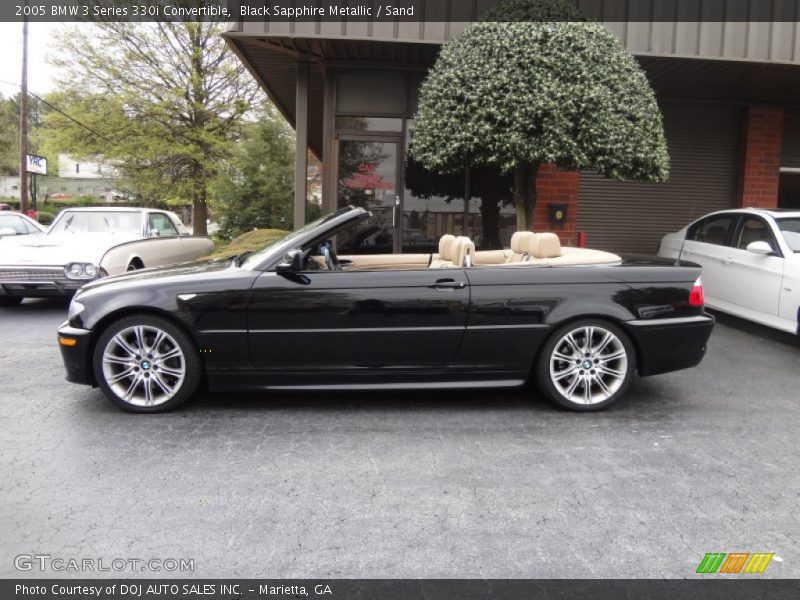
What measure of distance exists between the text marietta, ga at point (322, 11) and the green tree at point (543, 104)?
1347 mm

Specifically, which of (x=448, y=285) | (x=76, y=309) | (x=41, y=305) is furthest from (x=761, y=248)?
(x=41, y=305)

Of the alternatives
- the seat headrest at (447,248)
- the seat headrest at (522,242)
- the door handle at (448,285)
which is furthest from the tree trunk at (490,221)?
the door handle at (448,285)

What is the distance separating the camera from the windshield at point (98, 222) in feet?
30.7

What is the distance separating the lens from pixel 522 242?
5.32 meters

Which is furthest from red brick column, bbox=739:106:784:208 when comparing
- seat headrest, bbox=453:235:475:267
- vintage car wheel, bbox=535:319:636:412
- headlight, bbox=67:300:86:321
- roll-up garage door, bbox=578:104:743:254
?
headlight, bbox=67:300:86:321

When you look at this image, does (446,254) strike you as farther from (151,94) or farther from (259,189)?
(151,94)

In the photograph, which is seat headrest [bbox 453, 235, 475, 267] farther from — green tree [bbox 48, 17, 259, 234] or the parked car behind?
green tree [bbox 48, 17, 259, 234]

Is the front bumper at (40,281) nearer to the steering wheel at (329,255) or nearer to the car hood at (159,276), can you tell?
the car hood at (159,276)

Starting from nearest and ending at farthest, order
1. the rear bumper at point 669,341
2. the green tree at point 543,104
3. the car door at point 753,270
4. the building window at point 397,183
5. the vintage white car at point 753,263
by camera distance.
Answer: the rear bumper at point 669,341 < the vintage white car at point 753,263 < the car door at point 753,270 < the green tree at point 543,104 < the building window at point 397,183

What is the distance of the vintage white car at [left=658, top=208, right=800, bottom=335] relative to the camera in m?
6.49
